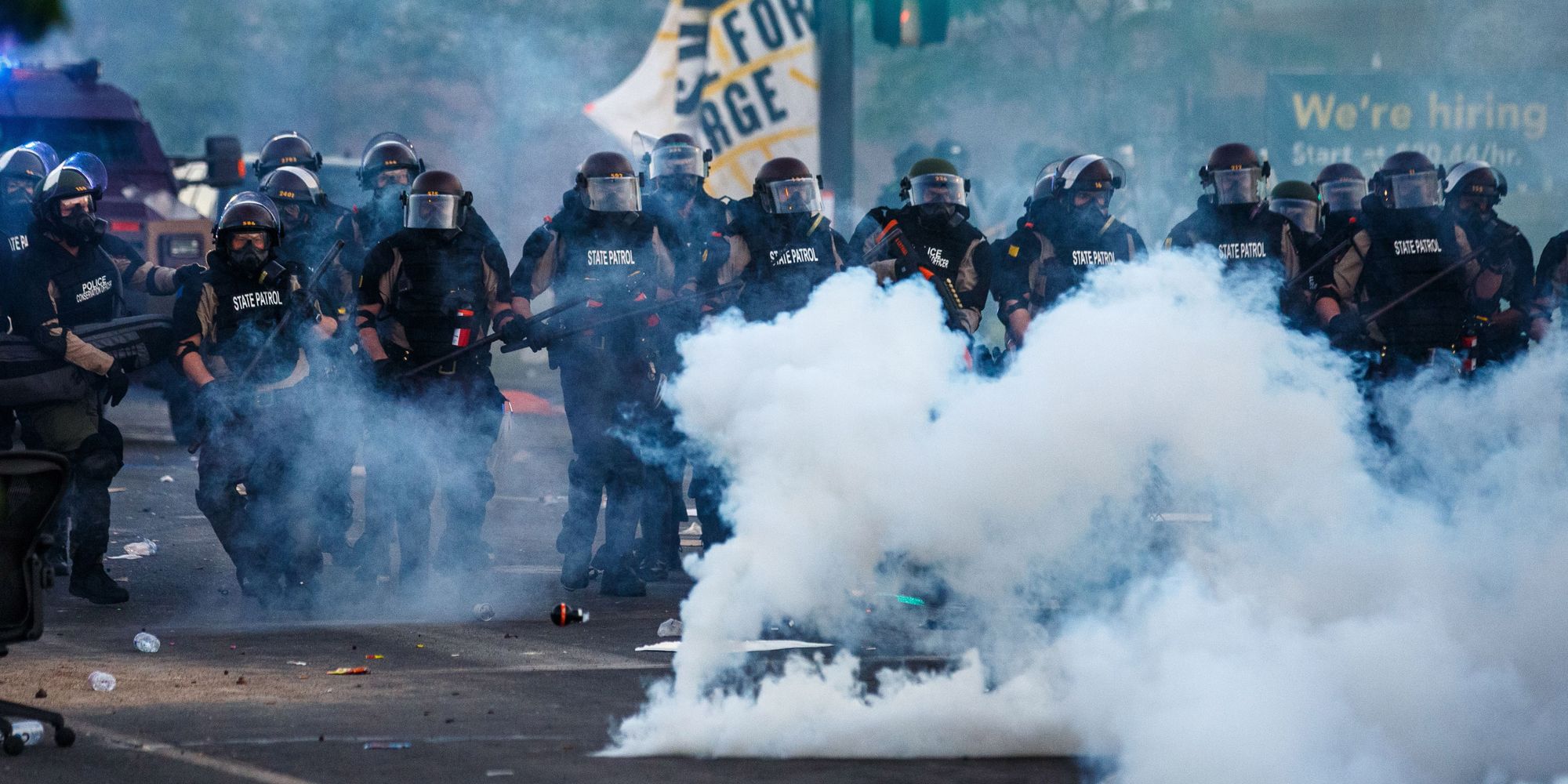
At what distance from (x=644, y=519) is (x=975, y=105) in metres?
27.2

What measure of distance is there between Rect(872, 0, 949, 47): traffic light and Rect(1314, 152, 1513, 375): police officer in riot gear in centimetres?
503

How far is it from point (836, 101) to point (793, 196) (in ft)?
22.2

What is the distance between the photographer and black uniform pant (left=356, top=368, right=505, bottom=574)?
966cm

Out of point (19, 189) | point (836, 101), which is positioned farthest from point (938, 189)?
point (836, 101)

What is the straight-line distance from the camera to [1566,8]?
28672 millimetres

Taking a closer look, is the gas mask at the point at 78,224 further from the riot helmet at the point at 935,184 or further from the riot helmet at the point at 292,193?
the riot helmet at the point at 935,184

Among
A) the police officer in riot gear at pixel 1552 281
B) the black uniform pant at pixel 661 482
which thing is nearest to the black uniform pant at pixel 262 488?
the black uniform pant at pixel 661 482

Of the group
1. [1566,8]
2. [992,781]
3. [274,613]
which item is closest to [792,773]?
[992,781]

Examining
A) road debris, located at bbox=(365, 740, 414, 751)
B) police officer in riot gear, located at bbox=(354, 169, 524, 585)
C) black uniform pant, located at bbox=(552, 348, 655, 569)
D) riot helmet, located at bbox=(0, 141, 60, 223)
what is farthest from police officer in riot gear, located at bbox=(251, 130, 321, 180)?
road debris, located at bbox=(365, 740, 414, 751)

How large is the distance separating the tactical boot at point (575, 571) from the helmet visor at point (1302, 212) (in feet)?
14.7

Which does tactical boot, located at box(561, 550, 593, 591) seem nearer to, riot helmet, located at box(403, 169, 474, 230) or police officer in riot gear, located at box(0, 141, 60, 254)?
riot helmet, located at box(403, 169, 474, 230)

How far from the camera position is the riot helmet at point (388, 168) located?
1091cm

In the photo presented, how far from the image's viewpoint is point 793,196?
9.62m

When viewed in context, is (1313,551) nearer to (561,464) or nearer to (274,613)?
(274,613)
